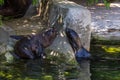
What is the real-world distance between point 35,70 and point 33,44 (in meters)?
1.14

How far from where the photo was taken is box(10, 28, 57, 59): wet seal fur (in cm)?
937

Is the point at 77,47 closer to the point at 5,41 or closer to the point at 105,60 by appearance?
the point at 105,60

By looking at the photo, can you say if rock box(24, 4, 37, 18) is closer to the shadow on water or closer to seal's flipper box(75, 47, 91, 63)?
the shadow on water

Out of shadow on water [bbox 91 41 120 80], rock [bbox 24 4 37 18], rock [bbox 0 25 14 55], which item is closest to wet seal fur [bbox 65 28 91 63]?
shadow on water [bbox 91 41 120 80]

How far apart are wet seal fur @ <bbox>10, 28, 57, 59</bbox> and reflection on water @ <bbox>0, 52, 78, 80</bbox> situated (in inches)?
9.7

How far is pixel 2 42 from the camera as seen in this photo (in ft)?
32.0

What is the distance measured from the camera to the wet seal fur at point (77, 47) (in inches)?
379

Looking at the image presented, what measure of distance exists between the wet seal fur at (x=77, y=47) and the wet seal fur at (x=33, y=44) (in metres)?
0.41

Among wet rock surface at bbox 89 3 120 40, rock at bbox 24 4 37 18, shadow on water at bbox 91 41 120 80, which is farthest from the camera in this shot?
rock at bbox 24 4 37 18

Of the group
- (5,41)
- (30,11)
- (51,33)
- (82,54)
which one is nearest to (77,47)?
(82,54)

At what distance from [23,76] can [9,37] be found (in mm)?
1981

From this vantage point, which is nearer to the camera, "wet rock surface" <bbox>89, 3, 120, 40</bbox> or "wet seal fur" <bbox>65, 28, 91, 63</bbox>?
"wet seal fur" <bbox>65, 28, 91, 63</bbox>

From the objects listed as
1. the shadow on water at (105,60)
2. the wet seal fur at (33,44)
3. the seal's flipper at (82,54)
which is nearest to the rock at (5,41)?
the wet seal fur at (33,44)

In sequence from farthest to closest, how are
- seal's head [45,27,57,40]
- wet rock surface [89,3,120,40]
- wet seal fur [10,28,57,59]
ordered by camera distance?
wet rock surface [89,3,120,40] → seal's head [45,27,57,40] → wet seal fur [10,28,57,59]
